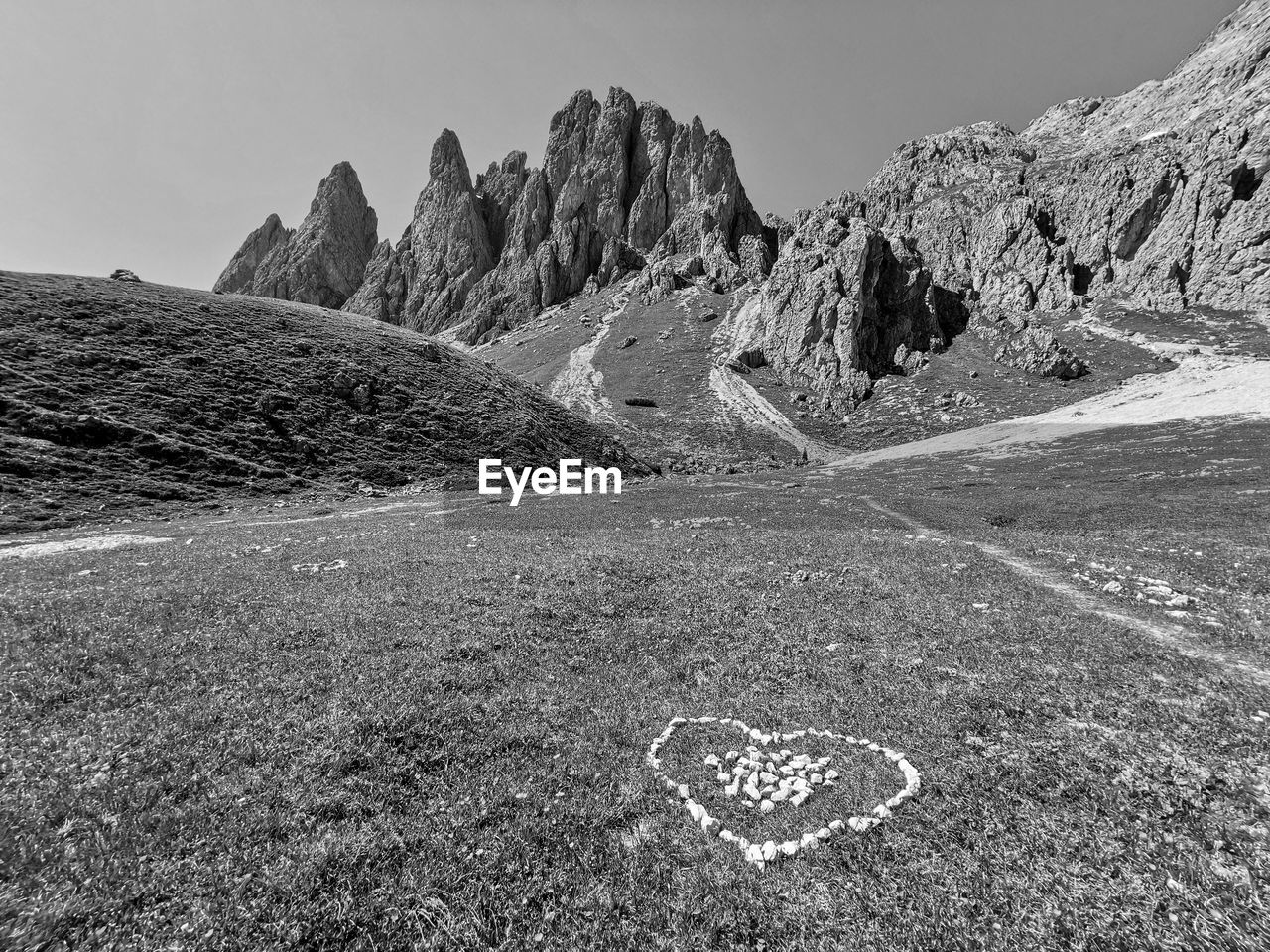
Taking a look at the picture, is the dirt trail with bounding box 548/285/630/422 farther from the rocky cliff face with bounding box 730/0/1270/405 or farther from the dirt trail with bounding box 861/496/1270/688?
the dirt trail with bounding box 861/496/1270/688

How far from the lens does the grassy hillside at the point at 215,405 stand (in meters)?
41.8

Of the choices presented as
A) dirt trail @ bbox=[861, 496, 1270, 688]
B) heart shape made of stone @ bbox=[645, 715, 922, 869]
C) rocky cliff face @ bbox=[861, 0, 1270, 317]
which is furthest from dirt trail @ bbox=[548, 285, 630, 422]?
rocky cliff face @ bbox=[861, 0, 1270, 317]

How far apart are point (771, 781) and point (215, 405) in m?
67.1

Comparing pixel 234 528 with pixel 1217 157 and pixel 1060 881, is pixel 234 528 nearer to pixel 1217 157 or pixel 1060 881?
pixel 1060 881

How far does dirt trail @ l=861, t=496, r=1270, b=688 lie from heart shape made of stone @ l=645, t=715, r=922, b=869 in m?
8.48

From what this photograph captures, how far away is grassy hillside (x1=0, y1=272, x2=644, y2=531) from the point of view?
41.8m

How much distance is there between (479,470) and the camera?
6322cm

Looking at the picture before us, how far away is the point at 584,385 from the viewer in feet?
490

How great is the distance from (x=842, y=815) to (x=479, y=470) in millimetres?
60637

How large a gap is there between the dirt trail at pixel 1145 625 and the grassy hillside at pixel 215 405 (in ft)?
180

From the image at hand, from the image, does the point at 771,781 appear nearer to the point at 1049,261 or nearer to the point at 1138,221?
the point at 1049,261

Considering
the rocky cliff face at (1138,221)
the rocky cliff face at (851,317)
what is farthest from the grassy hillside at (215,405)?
the rocky cliff face at (1138,221)

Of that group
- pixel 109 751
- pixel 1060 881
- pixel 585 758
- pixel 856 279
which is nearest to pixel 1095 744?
pixel 1060 881

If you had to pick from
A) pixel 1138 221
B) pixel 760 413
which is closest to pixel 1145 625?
pixel 760 413
